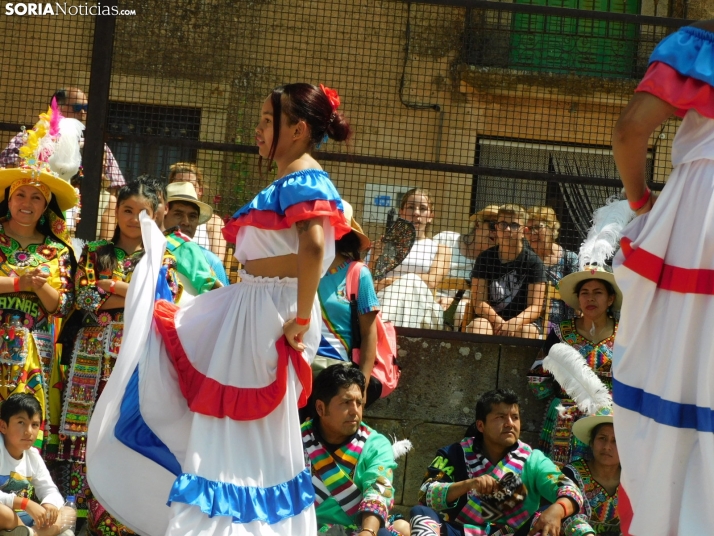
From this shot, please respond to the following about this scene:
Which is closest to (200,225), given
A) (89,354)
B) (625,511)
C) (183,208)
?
(183,208)

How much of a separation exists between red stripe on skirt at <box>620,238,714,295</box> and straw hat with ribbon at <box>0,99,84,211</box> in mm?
3562

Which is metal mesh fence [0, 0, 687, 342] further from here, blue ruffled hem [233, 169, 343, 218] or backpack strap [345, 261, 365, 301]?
blue ruffled hem [233, 169, 343, 218]

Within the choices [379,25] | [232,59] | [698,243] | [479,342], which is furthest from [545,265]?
[698,243]

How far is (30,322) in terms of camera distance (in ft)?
20.2

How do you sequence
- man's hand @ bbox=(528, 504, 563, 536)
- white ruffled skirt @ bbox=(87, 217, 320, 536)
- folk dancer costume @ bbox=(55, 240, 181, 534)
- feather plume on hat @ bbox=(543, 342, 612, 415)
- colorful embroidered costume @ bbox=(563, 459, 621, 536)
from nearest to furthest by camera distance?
1. white ruffled skirt @ bbox=(87, 217, 320, 536)
2. man's hand @ bbox=(528, 504, 563, 536)
3. colorful embroidered costume @ bbox=(563, 459, 621, 536)
4. folk dancer costume @ bbox=(55, 240, 181, 534)
5. feather plume on hat @ bbox=(543, 342, 612, 415)

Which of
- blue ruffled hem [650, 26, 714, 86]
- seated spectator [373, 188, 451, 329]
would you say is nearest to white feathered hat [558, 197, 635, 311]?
seated spectator [373, 188, 451, 329]

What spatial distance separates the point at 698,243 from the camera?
368 centimetres

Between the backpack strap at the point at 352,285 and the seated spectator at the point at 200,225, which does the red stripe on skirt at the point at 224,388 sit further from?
the seated spectator at the point at 200,225

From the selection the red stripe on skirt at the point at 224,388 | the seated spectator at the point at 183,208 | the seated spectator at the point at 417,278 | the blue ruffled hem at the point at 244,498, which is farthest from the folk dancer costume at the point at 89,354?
the blue ruffled hem at the point at 244,498

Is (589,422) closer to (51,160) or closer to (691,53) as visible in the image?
(691,53)

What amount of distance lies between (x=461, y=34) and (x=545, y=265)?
197 centimetres

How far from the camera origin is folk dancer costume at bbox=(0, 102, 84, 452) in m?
6.08

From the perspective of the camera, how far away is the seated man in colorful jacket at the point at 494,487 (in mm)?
5469

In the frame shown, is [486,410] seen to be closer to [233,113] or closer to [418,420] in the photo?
[418,420]
